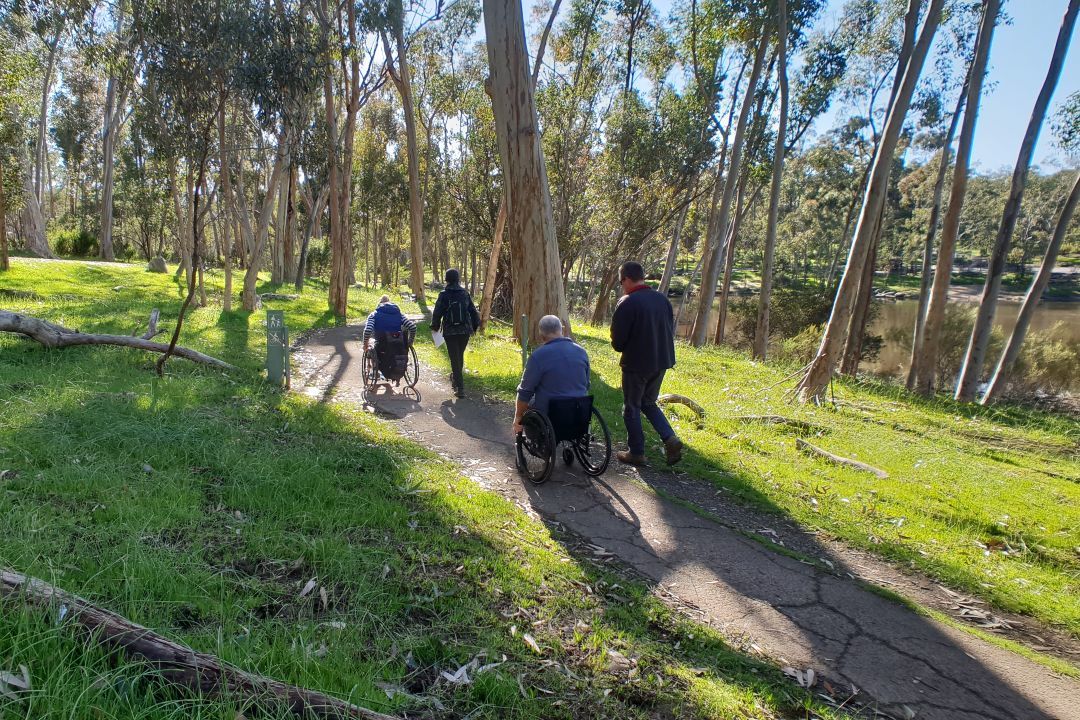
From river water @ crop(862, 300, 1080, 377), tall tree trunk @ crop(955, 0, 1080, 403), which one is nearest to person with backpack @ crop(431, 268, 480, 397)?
tall tree trunk @ crop(955, 0, 1080, 403)

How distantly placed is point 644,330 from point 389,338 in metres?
4.05

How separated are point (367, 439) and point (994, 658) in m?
5.10

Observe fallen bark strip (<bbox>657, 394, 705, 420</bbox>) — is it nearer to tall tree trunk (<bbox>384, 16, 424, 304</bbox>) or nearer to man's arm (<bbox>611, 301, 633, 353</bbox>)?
man's arm (<bbox>611, 301, 633, 353</bbox>)

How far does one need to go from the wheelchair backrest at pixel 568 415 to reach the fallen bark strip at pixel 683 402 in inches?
135

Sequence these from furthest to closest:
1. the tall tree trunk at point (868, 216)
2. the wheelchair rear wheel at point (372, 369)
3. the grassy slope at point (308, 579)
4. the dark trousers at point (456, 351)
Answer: the tall tree trunk at point (868, 216) → the wheelchair rear wheel at point (372, 369) → the dark trousers at point (456, 351) → the grassy slope at point (308, 579)

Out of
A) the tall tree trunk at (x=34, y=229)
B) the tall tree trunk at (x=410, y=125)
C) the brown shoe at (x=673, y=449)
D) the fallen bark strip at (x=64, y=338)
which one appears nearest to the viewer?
the brown shoe at (x=673, y=449)

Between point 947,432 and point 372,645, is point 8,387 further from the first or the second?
point 947,432

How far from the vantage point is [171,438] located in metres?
4.55

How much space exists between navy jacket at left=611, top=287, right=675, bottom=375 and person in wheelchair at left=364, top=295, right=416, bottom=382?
11.8ft

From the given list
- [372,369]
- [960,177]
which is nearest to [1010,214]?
[960,177]

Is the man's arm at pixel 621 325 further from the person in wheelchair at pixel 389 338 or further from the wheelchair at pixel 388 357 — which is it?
the wheelchair at pixel 388 357

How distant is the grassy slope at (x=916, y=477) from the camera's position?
445 centimetres

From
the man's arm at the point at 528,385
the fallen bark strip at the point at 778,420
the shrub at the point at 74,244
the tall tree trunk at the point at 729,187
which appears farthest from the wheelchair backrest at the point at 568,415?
the shrub at the point at 74,244

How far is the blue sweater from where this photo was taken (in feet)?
16.3
